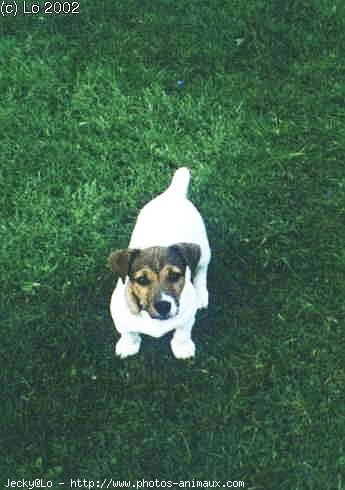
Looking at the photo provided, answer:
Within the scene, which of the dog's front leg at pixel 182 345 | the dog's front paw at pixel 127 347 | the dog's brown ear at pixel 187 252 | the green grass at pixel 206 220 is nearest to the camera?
the dog's brown ear at pixel 187 252

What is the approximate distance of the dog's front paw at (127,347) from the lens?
16.8 ft

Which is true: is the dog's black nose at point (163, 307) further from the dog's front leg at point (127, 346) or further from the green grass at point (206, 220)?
A: the green grass at point (206, 220)

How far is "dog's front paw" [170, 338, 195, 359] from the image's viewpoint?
201 inches

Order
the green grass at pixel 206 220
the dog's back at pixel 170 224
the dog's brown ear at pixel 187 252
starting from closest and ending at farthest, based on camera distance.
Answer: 1. the dog's brown ear at pixel 187 252
2. the dog's back at pixel 170 224
3. the green grass at pixel 206 220

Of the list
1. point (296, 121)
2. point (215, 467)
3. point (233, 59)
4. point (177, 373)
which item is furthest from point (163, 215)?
point (233, 59)

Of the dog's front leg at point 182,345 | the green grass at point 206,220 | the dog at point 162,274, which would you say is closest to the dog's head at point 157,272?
the dog at point 162,274

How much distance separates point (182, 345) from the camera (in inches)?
201

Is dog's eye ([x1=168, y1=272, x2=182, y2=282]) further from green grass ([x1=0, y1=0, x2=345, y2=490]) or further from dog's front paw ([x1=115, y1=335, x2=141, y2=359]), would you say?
green grass ([x1=0, y1=0, x2=345, y2=490])

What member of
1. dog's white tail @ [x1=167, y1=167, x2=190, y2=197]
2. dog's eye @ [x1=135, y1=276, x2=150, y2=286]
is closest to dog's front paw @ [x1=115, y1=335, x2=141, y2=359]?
dog's eye @ [x1=135, y1=276, x2=150, y2=286]

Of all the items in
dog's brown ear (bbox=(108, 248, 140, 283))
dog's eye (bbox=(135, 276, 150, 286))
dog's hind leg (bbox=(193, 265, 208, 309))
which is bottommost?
dog's hind leg (bbox=(193, 265, 208, 309))

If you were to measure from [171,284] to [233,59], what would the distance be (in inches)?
163

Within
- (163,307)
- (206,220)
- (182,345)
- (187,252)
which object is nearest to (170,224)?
(187,252)

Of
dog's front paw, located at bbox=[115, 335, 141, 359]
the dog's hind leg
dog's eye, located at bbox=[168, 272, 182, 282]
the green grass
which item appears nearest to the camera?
dog's eye, located at bbox=[168, 272, 182, 282]

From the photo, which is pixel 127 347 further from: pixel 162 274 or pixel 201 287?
pixel 162 274
